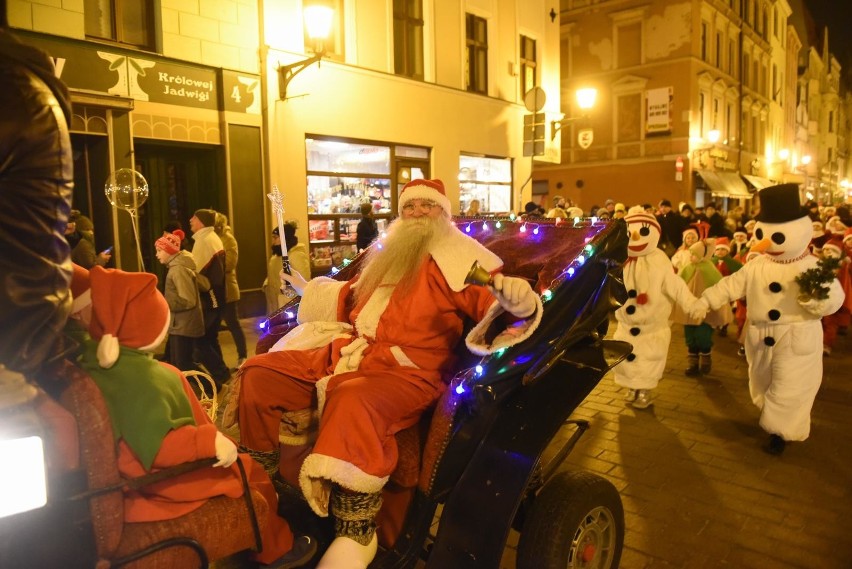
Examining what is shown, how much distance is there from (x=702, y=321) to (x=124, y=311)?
6.17 m

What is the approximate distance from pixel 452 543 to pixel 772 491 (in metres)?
2.79

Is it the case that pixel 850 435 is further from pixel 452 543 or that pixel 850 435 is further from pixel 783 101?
pixel 783 101

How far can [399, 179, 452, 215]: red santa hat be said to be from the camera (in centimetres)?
335

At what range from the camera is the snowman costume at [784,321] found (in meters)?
4.63

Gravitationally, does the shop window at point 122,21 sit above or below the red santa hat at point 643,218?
above

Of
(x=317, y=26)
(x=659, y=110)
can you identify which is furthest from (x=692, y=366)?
(x=659, y=110)

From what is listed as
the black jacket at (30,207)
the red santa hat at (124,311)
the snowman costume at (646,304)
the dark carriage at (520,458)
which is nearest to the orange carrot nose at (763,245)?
the snowman costume at (646,304)

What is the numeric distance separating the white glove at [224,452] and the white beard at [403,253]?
4.61 feet

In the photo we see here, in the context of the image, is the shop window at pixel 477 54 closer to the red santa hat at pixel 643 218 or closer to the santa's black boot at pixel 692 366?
the santa's black boot at pixel 692 366

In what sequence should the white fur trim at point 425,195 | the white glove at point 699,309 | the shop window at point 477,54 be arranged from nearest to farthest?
the white fur trim at point 425,195 < the white glove at point 699,309 < the shop window at point 477,54

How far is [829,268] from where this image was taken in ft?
14.9

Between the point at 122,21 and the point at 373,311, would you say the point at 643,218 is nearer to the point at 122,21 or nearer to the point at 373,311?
the point at 373,311

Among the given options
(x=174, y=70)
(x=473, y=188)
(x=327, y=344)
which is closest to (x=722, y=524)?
(x=327, y=344)

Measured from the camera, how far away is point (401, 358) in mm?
2875
